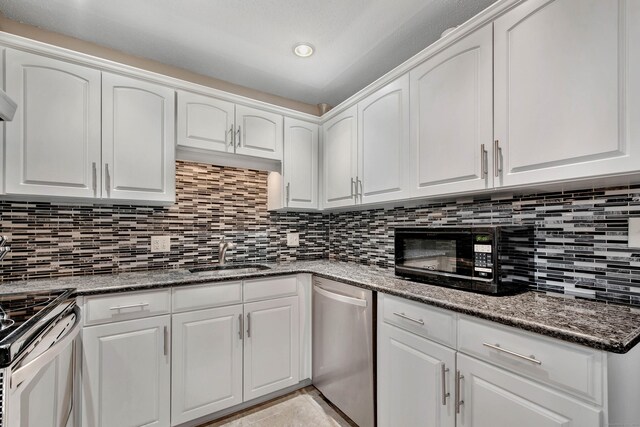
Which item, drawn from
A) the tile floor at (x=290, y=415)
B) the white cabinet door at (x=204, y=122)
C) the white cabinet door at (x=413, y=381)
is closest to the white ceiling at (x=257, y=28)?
the white cabinet door at (x=204, y=122)

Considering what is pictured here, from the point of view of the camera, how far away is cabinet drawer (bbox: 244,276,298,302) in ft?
6.34

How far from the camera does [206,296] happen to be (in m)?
1.78

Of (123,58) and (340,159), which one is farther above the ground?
(123,58)

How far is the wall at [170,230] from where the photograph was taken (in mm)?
1749

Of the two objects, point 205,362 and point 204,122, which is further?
point 204,122

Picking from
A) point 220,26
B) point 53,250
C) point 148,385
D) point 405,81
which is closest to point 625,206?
point 405,81

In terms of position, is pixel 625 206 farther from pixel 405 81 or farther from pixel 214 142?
pixel 214 142

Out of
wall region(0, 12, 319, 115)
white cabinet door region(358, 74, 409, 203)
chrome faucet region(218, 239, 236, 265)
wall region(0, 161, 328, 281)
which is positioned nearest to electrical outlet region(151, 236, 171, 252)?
wall region(0, 161, 328, 281)

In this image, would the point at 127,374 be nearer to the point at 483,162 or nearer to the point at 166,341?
the point at 166,341

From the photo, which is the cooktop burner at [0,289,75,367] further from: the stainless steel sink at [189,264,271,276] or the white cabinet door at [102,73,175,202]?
the stainless steel sink at [189,264,271,276]

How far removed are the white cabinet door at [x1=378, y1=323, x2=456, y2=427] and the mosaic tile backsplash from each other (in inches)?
25.5

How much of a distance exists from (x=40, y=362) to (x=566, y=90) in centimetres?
212

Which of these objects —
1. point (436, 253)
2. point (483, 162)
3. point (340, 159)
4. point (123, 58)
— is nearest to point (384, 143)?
point (340, 159)

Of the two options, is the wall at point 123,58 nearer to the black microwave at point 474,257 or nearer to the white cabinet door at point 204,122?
the white cabinet door at point 204,122
